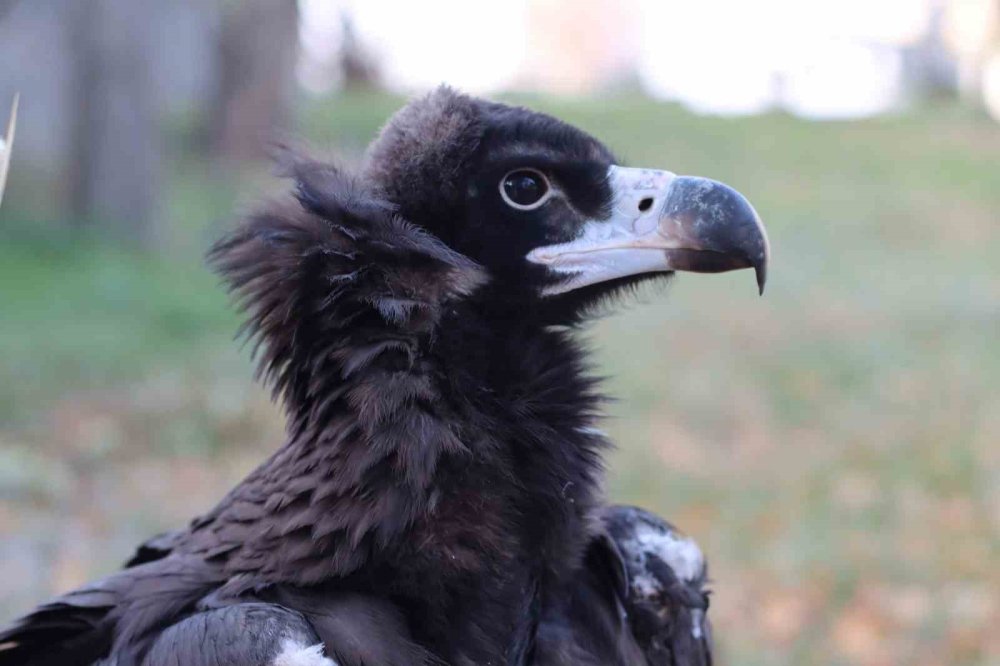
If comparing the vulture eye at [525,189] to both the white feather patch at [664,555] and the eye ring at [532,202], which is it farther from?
the white feather patch at [664,555]

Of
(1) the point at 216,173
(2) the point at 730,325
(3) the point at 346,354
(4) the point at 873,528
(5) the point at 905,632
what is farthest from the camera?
(1) the point at 216,173

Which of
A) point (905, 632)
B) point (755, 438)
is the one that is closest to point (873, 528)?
point (905, 632)

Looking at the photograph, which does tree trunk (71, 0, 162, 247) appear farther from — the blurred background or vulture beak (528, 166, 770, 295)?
vulture beak (528, 166, 770, 295)

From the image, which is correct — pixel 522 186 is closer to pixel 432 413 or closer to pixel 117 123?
pixel 432 413

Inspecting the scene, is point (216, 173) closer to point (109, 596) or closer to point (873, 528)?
point (873, 528)

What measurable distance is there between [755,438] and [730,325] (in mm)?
3040

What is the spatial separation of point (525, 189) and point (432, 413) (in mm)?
626

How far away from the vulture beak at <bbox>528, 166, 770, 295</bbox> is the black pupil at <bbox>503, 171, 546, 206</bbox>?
13cm

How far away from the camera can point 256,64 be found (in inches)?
689

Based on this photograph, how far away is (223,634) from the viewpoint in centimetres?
242

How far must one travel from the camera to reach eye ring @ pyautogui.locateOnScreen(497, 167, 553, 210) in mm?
2967

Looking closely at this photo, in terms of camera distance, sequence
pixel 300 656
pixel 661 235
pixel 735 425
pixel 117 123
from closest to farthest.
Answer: pixel 300 656
pixel 661 235
pixel 735 425
pixel 117 123

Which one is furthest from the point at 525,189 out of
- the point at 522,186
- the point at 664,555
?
the point at 664,555

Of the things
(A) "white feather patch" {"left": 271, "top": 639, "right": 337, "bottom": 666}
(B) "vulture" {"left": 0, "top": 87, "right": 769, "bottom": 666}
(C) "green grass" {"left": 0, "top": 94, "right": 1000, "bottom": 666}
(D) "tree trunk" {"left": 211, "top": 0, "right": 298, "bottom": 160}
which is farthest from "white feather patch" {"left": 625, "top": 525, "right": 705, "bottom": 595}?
(D) "tree trunk" {"left": 211, "top": 0, "right": 298, "bottom": 160}
